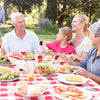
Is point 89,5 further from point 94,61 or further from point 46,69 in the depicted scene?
point 46,69

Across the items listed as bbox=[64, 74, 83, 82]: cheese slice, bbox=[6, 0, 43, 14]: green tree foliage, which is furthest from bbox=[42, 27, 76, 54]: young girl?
bbox=[6, 0, 43, 14]: green tree foliage

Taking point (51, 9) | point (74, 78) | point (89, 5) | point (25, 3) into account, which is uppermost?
point (25, 3)

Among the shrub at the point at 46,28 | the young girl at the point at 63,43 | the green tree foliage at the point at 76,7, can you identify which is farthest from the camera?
the green tree foliage at the point at 76,7

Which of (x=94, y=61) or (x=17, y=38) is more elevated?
(x=17, y=38)

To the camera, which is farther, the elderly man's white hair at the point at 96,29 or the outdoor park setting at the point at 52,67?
the elderly man's white hair at the point at 96,29

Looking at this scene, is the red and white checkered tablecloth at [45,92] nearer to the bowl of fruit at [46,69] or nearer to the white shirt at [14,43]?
the bowl of fruit at [46,69]

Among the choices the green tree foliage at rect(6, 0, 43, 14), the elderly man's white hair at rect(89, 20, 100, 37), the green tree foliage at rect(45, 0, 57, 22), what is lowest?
the elderly man's white hair at rect(89, 20, 100, 37)

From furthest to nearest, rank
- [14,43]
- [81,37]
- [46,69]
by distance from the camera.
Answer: [81,37] < [14,43] < [46,69]

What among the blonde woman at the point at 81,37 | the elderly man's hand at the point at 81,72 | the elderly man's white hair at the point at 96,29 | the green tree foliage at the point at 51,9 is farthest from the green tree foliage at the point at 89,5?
the elderly man's hand at the point at 81,72

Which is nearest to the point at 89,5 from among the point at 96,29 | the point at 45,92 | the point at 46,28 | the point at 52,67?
the point at 46,28

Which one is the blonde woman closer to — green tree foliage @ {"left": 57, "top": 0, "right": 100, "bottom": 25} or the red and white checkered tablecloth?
the red and white checkered tablecloth

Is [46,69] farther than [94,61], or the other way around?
[94,61]

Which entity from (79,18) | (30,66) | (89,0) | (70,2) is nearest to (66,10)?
(70,2)

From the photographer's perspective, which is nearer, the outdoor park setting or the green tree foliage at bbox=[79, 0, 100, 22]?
the outdoor park setting
